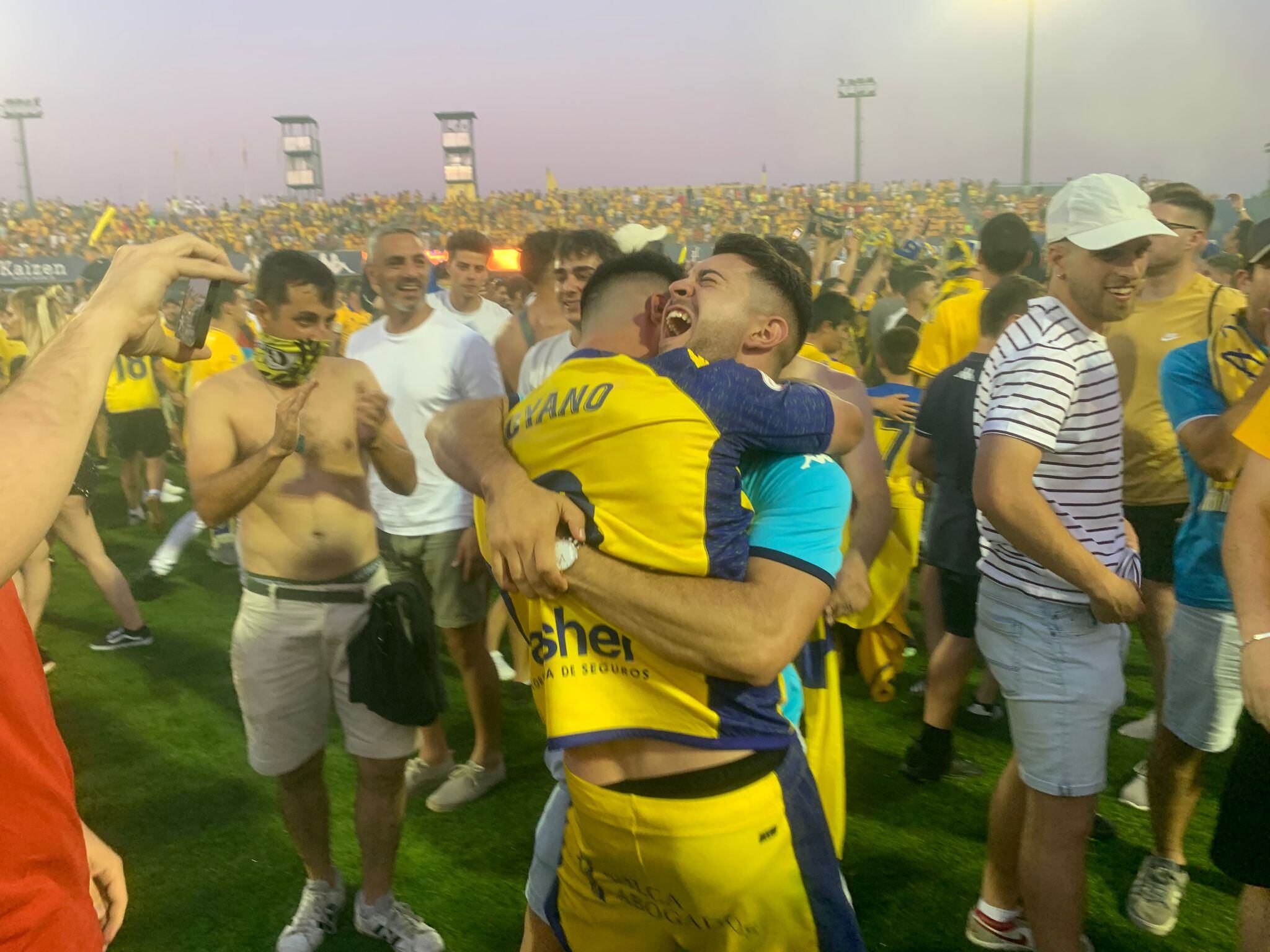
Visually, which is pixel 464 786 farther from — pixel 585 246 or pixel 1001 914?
pixel 585 246

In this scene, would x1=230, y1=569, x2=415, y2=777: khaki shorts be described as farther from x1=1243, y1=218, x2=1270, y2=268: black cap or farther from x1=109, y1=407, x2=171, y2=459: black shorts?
x1=109, y1=407, x2=171, y2=459: black shorts

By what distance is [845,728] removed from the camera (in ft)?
14.1

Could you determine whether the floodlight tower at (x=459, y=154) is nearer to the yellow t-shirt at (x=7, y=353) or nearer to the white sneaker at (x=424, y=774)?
the yellow t-shirt at (x=7, y=353)

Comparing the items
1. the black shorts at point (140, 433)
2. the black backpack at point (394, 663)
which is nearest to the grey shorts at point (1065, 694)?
the black backpack at point (394, 663)

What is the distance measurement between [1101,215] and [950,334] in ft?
7.64

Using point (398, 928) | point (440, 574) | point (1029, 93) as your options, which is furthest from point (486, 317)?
point (1029, 93)

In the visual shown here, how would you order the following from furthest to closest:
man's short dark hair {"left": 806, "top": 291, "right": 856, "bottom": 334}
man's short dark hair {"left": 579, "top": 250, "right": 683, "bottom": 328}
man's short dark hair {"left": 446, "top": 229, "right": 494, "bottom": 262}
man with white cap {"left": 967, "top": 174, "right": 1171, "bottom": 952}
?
man's short dark hair {"left": 446, "top": 229, "right": 494, "bottom": 262}
man's short dark hair {"left": 806, "top": 291, "right": 856, "bottom": 334}
man with white cap {"left": 967, "top": 174, "right": 1171, "bottom": 952}
man's short dark hair {"left": 579, "top": 250, "right": 683, "bottom": 328}

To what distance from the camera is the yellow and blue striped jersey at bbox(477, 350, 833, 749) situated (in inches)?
52.0

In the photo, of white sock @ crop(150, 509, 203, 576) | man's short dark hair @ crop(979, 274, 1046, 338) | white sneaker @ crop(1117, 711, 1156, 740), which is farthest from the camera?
white sock @ crop(150, 509, 203, 576)

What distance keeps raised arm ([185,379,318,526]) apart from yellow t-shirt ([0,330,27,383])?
6.77 metres

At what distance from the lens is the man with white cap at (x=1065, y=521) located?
2.17m

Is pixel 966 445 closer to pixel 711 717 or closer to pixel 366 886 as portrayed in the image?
pixel 711 717

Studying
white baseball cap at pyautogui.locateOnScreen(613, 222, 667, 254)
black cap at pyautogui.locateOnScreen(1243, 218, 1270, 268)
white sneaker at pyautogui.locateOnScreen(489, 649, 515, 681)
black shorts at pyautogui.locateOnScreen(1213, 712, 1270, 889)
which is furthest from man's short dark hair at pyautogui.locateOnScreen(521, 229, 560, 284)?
black shorts at pyautogui.locateOnScreen(1213, 712, 1270, 889)

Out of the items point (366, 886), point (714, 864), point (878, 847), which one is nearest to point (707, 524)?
point (714, 864)
